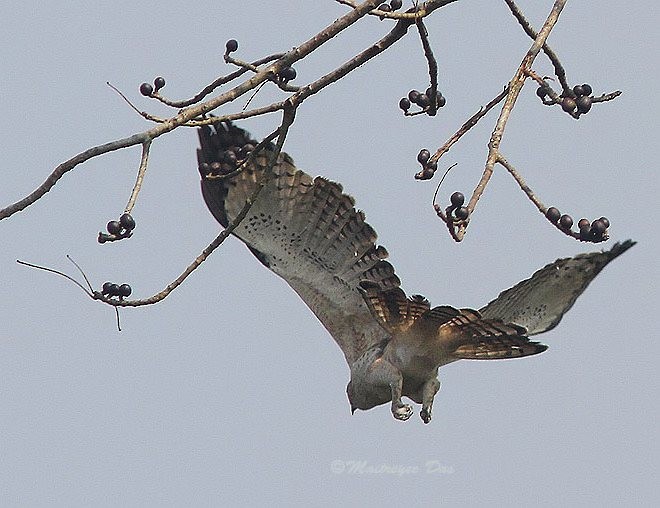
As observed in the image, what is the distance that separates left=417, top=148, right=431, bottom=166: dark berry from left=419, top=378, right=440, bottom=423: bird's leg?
124 centimetres

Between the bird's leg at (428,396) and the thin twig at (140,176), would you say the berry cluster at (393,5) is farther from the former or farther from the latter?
the bird's leg at (428,396)

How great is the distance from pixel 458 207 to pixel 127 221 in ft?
3.91

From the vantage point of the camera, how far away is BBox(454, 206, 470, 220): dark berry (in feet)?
15.7

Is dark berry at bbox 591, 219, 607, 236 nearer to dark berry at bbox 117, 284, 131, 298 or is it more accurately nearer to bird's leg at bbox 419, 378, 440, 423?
bird's leg at bbox 419, 378, 440, 423

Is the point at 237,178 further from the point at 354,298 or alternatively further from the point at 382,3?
the point at 382,3

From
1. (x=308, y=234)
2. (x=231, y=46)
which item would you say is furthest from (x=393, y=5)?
(x=308, y=234)

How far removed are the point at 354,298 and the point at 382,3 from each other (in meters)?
1.68

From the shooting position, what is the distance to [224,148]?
7156mm

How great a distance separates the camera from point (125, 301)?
5.43 metres

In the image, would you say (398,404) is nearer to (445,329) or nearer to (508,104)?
(445,329)

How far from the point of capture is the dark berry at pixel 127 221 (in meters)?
5.27

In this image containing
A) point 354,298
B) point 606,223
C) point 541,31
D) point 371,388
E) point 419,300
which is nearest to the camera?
point 606,223

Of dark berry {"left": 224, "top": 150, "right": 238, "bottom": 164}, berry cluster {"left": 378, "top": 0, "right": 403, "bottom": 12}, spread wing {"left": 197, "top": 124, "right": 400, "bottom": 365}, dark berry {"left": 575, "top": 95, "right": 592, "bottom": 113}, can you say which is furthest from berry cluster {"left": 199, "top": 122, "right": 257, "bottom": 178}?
dark berry {"left": 575, "top": 95, "right": 592, "bottom": 113}

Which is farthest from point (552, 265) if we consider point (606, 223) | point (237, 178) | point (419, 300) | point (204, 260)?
point (237, 178)
